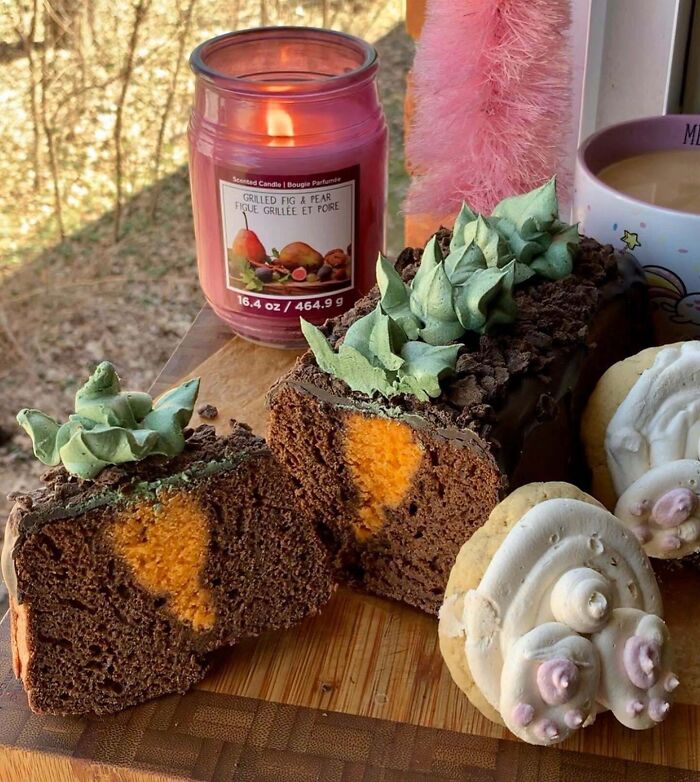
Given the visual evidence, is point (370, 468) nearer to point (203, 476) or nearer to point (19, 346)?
point (203, 476)

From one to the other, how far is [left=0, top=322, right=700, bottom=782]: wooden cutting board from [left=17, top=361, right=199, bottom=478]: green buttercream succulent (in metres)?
0.26

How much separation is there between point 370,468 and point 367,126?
22.1 inches

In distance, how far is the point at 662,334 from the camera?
139cm

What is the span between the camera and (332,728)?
1055 millimetres

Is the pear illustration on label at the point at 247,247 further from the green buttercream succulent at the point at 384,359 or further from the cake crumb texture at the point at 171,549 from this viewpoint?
the cake crumb texture at the point at 171,549

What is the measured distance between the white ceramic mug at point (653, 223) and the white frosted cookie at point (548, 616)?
0.44 meters

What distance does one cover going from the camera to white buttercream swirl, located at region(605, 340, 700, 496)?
1.13 metres

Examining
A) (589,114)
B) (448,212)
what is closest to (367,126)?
(448,212)

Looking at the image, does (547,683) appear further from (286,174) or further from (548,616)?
(286,174)

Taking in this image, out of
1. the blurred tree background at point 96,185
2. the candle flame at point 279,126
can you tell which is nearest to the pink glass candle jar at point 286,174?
the candle flame at point 279,126

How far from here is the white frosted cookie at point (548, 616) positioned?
92cm

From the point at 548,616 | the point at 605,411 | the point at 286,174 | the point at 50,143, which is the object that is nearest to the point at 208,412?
the point at 286,174

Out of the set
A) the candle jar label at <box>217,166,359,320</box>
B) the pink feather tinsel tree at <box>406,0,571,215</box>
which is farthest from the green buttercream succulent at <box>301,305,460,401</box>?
the pink feather tinsel tree at <box>406,0,571,215</box>

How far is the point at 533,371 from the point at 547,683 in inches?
13.3
